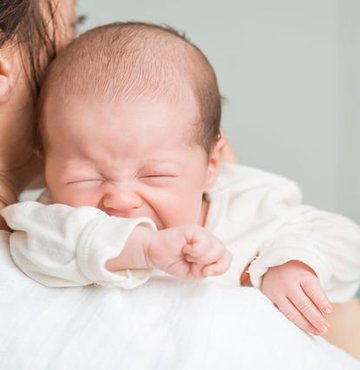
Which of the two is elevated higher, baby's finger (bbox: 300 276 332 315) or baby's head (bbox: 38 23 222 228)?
baby's head (bbox: 38 23 222 228)

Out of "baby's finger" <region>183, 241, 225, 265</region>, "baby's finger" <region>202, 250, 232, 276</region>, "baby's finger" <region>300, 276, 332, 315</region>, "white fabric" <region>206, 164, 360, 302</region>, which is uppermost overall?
"baby's finger" <region>183, 241, 225, 265</region>

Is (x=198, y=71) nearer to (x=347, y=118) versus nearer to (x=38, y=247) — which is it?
(x=38, y=247)

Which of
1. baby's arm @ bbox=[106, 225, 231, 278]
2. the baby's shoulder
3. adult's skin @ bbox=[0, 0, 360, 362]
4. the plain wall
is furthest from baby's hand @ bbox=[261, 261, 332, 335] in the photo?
the plain wall

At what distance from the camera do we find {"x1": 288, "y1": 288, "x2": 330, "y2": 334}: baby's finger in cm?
90

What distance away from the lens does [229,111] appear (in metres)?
2.38

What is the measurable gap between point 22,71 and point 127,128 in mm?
211

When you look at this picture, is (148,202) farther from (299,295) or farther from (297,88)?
(297,88)

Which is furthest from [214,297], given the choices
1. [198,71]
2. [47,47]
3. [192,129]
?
[47,47]

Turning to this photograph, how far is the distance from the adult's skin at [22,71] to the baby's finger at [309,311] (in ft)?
1.45

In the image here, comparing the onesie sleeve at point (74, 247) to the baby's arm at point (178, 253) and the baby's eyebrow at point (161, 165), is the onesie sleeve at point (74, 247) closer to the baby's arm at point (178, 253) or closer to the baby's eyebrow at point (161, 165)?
the baby's arm at point (178, 253)

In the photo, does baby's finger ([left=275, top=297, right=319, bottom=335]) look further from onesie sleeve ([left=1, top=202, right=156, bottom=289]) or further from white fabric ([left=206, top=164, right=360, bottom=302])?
onesie sleeve ([left=1, top=202, right=156, bottom=289])

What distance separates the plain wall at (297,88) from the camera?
2326 mm

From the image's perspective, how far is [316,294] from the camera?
0.93 m

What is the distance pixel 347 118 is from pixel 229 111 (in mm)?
387
